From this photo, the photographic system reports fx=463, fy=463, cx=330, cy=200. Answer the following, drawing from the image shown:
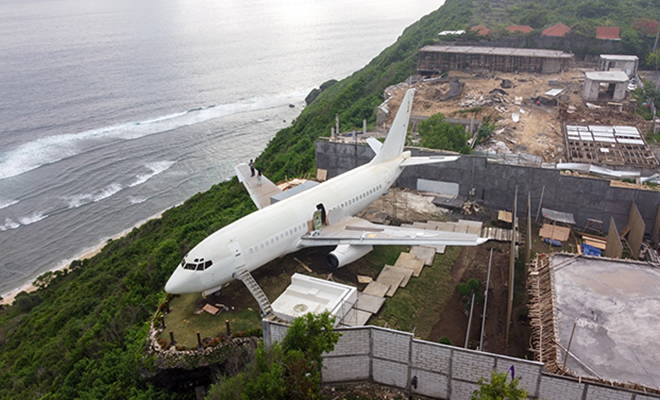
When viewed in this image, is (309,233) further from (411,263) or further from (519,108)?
(519,108)

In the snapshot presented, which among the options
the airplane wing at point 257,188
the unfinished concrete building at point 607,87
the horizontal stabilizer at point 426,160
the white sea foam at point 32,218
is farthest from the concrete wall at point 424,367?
the unfinished concrete building at point 607,87

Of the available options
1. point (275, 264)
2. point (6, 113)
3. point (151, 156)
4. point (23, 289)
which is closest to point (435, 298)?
point (275, 264)

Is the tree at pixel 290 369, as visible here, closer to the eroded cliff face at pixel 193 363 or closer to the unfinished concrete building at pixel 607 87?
the eroded cliff face at pixel 193 363

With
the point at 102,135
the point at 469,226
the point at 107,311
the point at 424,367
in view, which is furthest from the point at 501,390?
the point at 102,135

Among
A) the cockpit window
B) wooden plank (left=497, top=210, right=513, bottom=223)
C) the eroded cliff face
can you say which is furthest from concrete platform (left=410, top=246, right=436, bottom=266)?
the cockpit window

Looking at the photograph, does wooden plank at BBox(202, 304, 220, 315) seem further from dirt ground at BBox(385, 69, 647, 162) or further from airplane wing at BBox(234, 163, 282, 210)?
dirt ground at BBox(385, 69, 647, 162)

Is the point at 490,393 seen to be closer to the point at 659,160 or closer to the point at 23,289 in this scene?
the point at 659,160
